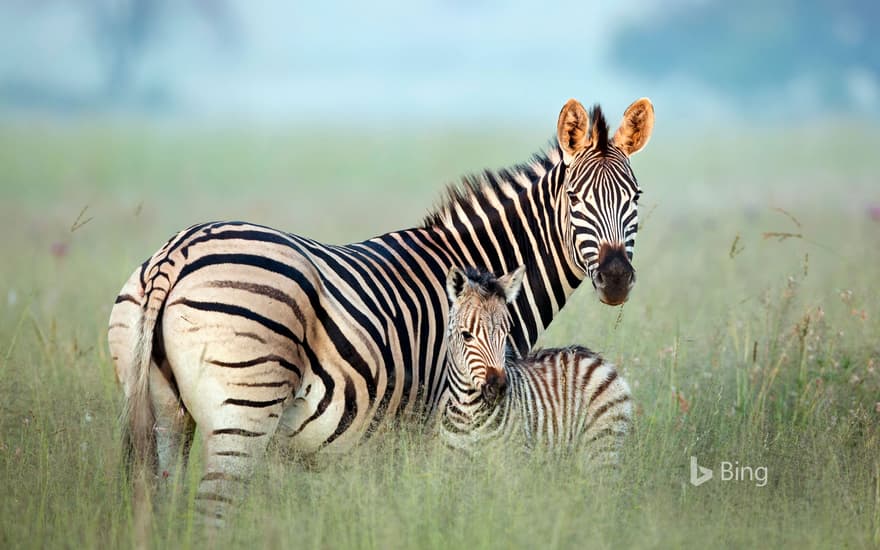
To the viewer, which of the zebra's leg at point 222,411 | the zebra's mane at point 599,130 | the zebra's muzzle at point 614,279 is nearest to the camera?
the zebra's leg at point 222,411

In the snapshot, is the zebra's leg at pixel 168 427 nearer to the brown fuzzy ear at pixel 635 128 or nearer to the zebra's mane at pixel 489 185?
the zebra's mane at pixel 489 185

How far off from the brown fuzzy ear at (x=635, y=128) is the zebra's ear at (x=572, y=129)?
0.88 ft

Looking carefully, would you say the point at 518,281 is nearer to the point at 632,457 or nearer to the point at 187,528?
the point at 632,457

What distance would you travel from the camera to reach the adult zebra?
16.9 feet

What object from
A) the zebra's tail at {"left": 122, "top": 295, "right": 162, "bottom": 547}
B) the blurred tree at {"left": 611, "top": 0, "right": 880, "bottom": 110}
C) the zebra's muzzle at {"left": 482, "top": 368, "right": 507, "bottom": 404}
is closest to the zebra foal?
the zebra's muzzle at {"left": 482, "top": 368, "right": 507, "bottom": 404}

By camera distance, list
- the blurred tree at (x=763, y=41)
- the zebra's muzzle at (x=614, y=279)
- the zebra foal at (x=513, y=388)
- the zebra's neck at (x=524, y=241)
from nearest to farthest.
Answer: the zebra foal at (x=513, y=388), the zebra's muzzle at (x=614, y=279), the zebra's neck at (x=524, y=241), the blurred tree at (x=763, y=41)

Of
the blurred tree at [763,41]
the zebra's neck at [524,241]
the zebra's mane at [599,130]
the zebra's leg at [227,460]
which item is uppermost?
the blurred tree at [763,41]

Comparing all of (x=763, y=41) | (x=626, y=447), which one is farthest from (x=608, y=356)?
(x=763, y=41)

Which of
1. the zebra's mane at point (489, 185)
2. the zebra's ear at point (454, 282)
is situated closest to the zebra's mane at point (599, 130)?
the zebra's mane at point (489, 185)

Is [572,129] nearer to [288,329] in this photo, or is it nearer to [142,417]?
[288,329]

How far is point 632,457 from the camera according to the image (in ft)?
21.9

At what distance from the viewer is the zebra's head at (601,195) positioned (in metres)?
6.29

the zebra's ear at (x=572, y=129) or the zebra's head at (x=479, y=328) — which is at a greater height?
the zebra's ear at (x=572, y=129)

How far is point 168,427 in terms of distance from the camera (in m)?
5.44
